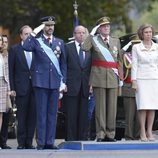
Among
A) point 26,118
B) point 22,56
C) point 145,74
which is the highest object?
point 22,56

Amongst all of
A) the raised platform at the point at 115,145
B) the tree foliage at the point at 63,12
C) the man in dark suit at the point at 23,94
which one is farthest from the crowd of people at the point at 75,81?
the tree foliage at the point at 63,12

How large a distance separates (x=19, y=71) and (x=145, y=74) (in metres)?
2.02

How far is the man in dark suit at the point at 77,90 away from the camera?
13.4 m

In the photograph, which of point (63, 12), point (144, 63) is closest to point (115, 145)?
point (144, 63)

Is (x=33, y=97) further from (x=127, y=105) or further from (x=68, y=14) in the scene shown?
(x=68, y=14)

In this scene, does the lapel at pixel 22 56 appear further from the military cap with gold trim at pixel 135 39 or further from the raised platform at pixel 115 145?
the military cap with gold trim at pixel 135 39

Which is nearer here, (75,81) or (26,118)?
(26,118)

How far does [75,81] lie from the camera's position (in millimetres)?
13422

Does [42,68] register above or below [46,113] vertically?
above

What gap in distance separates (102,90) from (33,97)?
1132 mm

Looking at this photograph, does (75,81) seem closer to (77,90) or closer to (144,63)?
(77,90)

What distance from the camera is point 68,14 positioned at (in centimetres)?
2967

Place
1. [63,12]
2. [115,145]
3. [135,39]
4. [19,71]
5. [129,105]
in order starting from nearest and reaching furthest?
1. [115,145]
2. [19,71]
3. [129,105]
4. [135,39]
5. [63,12]

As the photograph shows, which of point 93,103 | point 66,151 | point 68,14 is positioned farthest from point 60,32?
point 66,151
